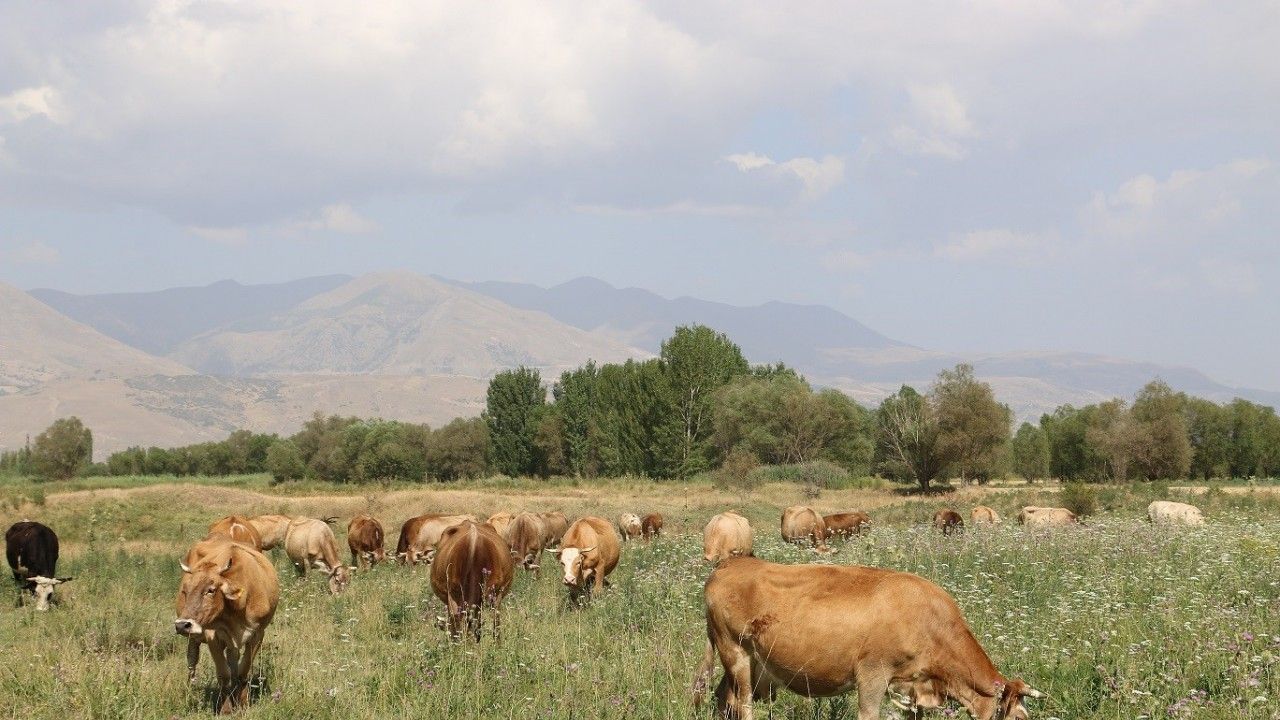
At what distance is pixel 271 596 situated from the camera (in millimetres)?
11359

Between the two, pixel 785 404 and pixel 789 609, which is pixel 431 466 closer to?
pixel 785 404

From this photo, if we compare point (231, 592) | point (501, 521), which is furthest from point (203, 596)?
point (501, 521)

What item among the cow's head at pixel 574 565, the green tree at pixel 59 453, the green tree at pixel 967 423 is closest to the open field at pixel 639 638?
the cow's head at pixel 574 565

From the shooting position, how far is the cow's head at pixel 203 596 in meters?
9.89

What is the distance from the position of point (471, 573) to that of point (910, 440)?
6647 cm

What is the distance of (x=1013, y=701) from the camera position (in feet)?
25.7

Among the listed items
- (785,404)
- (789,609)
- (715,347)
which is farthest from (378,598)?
(715,347)

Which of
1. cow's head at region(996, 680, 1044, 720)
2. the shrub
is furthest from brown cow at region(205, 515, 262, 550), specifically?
the shrub

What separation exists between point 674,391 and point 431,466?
47.1m

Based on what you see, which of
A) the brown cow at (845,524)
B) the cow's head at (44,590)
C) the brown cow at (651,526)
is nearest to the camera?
the cow's head at (44,590)

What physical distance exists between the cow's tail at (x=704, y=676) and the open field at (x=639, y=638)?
0.16 m

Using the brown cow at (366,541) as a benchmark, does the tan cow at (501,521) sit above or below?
above

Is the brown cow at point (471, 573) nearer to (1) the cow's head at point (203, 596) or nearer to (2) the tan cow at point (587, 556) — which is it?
(2) the tan cow at point (587, 556)

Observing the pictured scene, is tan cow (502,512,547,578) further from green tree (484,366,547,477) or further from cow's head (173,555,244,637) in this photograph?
green tree (484,366,547,477)
